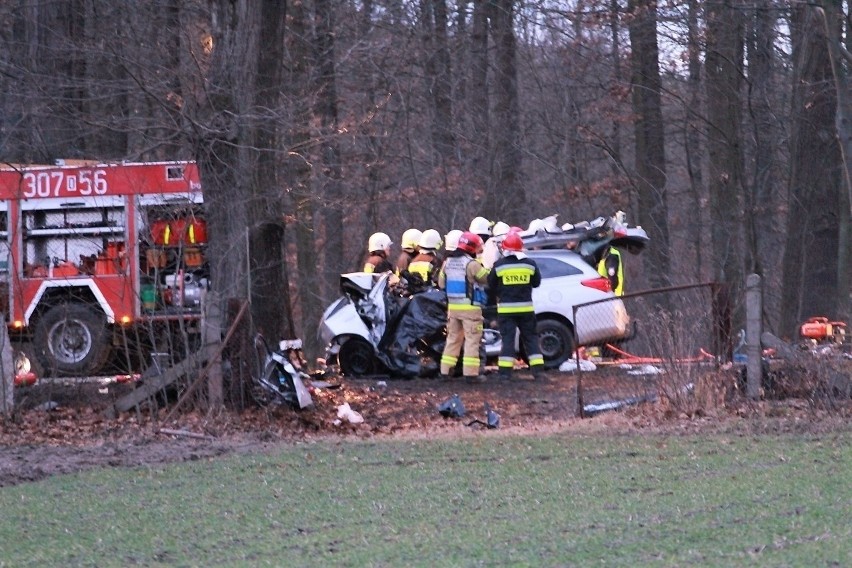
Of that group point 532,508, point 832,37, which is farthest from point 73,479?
point 832,37

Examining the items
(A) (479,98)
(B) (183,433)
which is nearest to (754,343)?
(B) (183,433)

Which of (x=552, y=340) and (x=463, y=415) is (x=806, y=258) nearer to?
(x=552, y=340)

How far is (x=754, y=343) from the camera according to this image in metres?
12.4

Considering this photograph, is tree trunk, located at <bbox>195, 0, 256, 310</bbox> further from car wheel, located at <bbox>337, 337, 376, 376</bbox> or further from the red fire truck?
car wheel, located at <bbox>337, 337, 376, 376</bbox>

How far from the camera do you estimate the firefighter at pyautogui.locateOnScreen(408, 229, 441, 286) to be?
56.2ft

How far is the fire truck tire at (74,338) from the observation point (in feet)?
48.1

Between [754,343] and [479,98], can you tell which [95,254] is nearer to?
[754,343]

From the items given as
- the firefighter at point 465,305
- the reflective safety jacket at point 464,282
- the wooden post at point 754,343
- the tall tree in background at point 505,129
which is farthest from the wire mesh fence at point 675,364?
the tall tree in background at point 505,129

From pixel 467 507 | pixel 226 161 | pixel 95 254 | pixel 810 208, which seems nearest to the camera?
pixel 467 507

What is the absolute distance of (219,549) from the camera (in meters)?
7.41

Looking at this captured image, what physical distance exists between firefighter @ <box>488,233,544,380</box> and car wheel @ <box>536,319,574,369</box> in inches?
52.4

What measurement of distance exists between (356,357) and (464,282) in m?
1.86

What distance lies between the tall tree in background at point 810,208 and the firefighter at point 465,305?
631 centimetres

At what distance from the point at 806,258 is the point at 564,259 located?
553 cm
